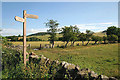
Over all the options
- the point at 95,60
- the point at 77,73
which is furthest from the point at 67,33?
the point at 77,73

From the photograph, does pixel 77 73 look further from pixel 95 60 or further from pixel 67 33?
pixel 67 33

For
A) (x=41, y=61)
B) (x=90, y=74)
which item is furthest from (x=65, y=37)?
(x=90, y=74)

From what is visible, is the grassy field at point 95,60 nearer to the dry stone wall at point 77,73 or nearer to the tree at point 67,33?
the dry stone wall at point 77,73

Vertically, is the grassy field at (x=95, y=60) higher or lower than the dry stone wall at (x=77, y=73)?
lower

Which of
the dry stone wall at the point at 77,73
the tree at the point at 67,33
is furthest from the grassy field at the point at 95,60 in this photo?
the tree at the point at 67,33

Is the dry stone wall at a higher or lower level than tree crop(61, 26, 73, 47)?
lower

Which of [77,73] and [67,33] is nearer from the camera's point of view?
[77,73]

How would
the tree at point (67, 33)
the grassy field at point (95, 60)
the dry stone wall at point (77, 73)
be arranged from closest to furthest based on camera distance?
the dry stone wall at point (77, 73), the grassy field at point (95, 60), the tree at point (67, 33)

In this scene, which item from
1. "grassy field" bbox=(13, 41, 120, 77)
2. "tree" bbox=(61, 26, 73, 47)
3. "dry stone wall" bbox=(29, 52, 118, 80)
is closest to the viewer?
"dry stone wall" bbox=(29, 52, 118, 80)

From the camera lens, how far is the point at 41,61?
732 centimetres

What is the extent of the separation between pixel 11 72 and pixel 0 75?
1.98ft

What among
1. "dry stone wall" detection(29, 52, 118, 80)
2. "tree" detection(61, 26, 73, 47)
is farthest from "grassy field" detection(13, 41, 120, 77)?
"tree" detection(61, 26, 73, 47)

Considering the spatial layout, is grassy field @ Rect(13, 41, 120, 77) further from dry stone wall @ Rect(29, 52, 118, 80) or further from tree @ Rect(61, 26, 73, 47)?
tree @ Rect(61, 26, 73, 47)

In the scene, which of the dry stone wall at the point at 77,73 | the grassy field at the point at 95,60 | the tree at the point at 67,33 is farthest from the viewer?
the tree at the point at 67,33
